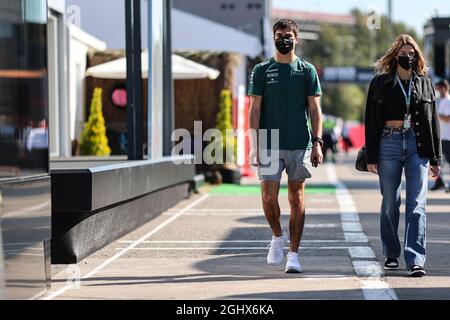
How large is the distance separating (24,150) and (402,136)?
3.16 meters

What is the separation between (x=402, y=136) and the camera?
10055 millimetres

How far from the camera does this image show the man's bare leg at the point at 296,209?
10203 mm

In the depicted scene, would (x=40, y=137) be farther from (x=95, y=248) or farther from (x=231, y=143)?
(x=231, y=143)

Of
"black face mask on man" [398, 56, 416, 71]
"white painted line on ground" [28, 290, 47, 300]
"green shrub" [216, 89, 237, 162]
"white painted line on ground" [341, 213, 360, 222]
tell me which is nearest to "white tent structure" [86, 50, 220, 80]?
"green shrub" [216, 89, 237, 162]

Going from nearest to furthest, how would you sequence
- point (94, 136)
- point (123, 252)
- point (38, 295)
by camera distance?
point (38, 295), point (123, 252), point (94, 136)

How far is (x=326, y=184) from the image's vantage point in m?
27.0

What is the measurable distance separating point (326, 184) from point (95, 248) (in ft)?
51.1

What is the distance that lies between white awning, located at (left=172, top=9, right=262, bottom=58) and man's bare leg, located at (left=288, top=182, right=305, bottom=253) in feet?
105

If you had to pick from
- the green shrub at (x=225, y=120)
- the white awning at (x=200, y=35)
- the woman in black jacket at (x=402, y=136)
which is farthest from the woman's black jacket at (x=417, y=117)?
the white awning at (x=200, y=35)

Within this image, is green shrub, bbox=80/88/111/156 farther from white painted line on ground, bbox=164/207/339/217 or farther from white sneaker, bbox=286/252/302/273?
white sneaker, bbox=286/252/302/273

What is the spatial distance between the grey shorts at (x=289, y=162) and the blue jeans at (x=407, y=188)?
22.3 inches

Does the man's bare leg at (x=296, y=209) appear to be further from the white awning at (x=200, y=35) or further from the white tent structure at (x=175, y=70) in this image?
the white awning at (x=200, y=35)

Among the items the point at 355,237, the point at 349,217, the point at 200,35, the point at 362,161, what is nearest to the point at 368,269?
the point at 362,161

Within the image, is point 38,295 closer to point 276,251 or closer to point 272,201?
point 272,201
